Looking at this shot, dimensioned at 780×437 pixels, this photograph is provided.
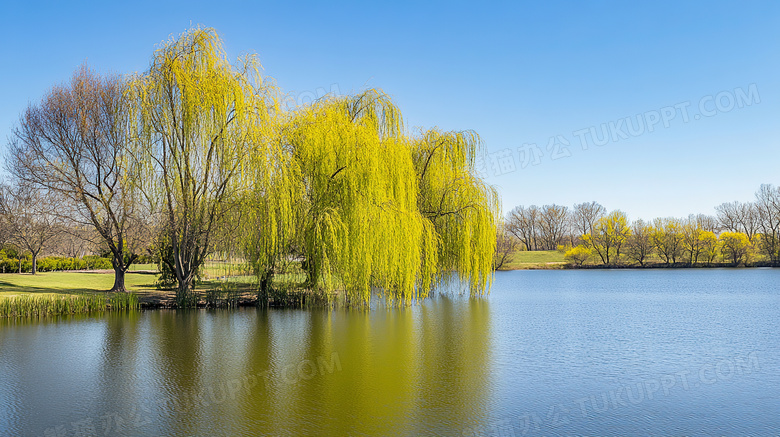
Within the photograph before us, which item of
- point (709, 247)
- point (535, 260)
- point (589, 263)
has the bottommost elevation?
point (589, 263)

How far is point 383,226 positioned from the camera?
55.2 ft

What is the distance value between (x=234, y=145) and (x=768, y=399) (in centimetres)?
1477

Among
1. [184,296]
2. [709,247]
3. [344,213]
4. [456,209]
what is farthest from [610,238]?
[184,296]

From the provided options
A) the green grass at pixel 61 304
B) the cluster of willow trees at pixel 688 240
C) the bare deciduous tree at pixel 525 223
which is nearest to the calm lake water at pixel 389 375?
the green grass at pixel 61 304

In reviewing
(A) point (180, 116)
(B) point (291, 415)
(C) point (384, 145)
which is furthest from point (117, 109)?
(B) point (291, 415)

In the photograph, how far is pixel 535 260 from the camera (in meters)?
67.2

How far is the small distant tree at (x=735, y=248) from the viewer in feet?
180

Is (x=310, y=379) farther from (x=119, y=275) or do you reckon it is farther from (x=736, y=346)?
(x=119, y=275)

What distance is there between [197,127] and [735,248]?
5632 centimetres

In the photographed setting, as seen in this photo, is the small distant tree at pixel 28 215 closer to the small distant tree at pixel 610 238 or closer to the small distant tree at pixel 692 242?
the small distant tree at pixel 610 238

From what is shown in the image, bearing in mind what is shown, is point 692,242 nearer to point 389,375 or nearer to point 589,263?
point 589,263

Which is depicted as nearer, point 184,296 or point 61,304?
point 61,304

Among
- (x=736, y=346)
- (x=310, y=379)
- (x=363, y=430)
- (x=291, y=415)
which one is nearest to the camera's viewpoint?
(x=363, y=430)

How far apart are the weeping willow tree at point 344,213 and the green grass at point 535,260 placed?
4278 centimetres
